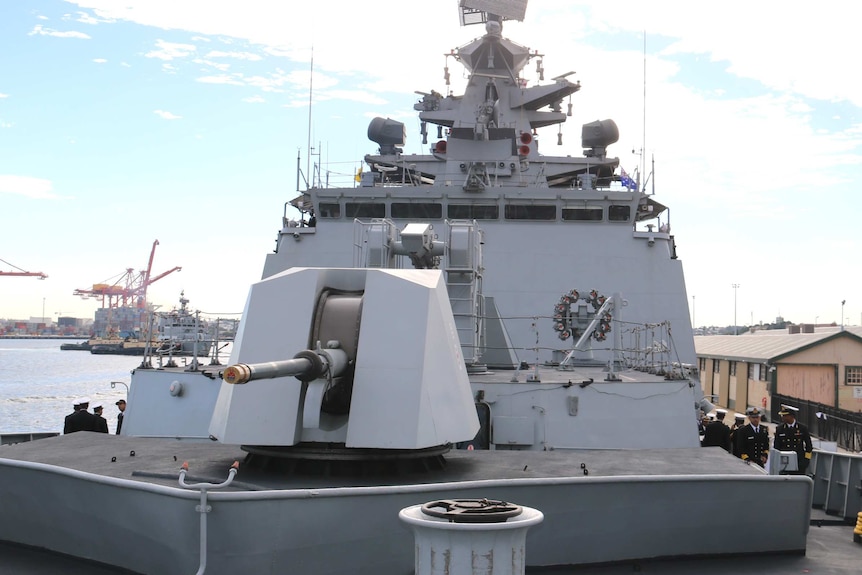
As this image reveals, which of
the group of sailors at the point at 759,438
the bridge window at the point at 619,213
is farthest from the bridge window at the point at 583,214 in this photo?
the group of sailors at the point at 759,438

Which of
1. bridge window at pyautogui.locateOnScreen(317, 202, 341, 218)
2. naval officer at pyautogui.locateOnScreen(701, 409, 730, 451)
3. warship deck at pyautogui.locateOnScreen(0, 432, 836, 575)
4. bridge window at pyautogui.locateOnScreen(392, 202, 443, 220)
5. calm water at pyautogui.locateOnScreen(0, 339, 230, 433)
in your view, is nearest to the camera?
warship deck at pyautogui.locateOnScreen(0, 432, 836, 575)

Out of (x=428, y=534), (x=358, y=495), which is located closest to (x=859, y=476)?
(x=358, y=495)

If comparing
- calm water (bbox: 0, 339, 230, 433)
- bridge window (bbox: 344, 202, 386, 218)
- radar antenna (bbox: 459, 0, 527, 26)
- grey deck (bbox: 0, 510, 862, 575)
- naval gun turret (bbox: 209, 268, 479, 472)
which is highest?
radar antenna (bbox: 459, 0, 527, 26)

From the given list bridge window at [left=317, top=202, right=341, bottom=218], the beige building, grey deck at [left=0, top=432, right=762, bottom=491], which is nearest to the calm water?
bridge window at [left=317, top=202, right=341, bottom=218]

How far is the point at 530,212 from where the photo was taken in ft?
47.9

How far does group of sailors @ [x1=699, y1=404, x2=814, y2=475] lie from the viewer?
797 cm

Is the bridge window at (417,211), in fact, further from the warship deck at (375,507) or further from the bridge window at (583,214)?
the warship deck at (375,507)

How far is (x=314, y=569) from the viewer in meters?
4.10

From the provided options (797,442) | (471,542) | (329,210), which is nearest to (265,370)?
(471,542)

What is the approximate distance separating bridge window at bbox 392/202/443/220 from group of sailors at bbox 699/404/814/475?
22.0 ft

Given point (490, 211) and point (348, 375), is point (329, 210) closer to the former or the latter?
point (490, 211)

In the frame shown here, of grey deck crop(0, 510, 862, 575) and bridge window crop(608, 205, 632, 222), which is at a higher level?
bridge window crop(608, 205, 632, 222)

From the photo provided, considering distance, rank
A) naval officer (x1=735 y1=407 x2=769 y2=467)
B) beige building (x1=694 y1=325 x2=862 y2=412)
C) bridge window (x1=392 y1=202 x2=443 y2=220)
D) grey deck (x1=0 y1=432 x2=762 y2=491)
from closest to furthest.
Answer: grey deck (x1=0 y1=432 x2=762 y2=491) → naval officer (x1=735 y1=407 x2=769 y2=467) → bridge window (x1=392 y1=202 x2=443 y2=220) → beige building (x1=694 y1=325 x2=862 y2=412)

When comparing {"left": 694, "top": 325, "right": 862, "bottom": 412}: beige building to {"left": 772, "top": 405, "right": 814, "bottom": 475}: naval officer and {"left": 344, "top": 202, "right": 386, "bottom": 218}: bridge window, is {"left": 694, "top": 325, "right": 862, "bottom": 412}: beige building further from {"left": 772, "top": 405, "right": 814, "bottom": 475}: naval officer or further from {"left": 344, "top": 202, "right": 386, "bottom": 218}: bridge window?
{"left": 772, "top": 405, "right": 814, "bottom": 475}: naval officer
